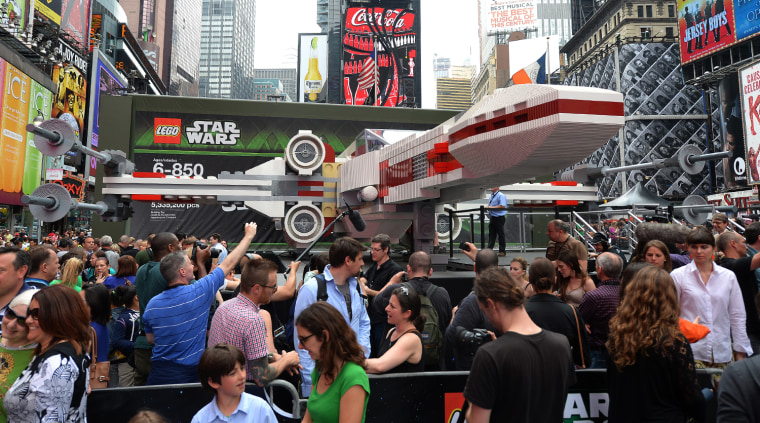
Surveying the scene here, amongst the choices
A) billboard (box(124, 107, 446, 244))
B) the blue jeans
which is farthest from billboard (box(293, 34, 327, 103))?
the blue jeans

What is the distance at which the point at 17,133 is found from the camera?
2644 cm

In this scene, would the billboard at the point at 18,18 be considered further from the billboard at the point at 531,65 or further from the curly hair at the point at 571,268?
the curly hair at the point at 571,268

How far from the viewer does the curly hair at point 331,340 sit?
2.23 metres

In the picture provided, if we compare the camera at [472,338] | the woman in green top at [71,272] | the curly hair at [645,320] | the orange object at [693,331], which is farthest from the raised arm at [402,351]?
the woman in green top at [71,272]

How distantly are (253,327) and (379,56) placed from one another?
34.8m

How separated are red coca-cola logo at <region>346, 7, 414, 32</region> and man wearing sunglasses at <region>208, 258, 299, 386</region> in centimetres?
3602

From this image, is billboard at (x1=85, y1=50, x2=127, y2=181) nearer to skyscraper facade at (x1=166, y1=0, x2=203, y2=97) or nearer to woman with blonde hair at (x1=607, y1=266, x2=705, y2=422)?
woman with blonde hair at (x1=607, y1=266, x2=705, y2=422)

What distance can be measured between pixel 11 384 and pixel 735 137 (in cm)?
3881

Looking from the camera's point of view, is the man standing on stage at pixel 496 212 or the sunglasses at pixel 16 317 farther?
the man standing on stage at pixel 496 212

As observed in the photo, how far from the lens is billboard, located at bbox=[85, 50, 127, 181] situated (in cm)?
3778

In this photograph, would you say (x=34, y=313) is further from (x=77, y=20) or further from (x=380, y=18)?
(x=77, y=20)

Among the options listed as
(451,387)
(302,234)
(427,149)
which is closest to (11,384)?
(451,387)

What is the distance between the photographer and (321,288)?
12.0ft

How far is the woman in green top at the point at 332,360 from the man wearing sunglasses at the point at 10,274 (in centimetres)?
242
